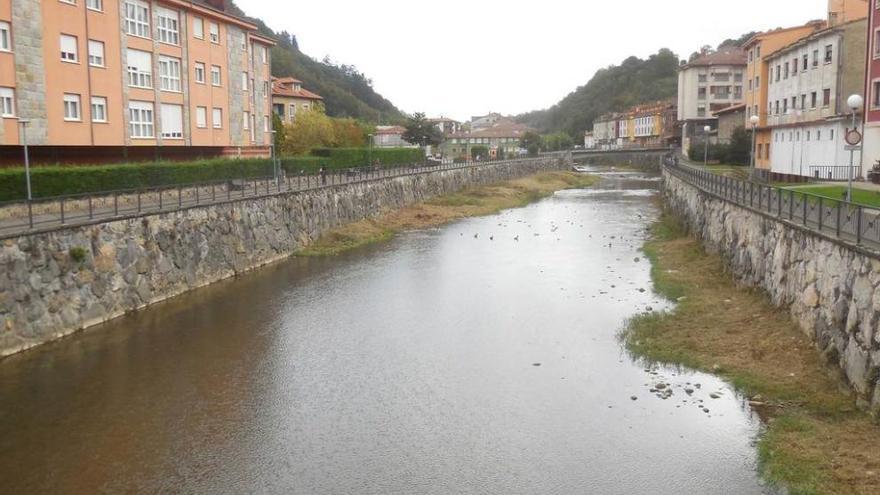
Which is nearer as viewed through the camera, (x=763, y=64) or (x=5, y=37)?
(x=5, y=37)

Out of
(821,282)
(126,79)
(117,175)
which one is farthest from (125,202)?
(821,282)

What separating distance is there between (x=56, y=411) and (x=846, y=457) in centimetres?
1381

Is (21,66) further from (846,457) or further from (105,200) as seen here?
(846,457)

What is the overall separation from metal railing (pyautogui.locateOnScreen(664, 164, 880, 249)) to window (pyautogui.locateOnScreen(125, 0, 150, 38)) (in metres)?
27.0

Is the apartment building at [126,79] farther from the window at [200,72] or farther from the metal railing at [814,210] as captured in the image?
the metal railing at [814,210]

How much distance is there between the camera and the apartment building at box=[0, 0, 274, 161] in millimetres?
28031

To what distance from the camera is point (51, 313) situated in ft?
62.0

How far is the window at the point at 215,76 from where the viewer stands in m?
41.8

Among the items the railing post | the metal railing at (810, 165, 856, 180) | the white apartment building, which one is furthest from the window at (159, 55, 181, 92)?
the white apartment building

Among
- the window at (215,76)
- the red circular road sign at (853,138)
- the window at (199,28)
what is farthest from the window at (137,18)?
the red circular road sign at (853,138)

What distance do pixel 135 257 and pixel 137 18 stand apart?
16940 mm

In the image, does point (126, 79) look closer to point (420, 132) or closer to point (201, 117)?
point (201, 117)

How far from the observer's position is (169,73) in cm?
3759

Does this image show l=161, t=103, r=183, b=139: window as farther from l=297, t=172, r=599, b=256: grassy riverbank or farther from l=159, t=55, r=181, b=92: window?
l=297, t=172, r=599, b=256: grassy riverbank
